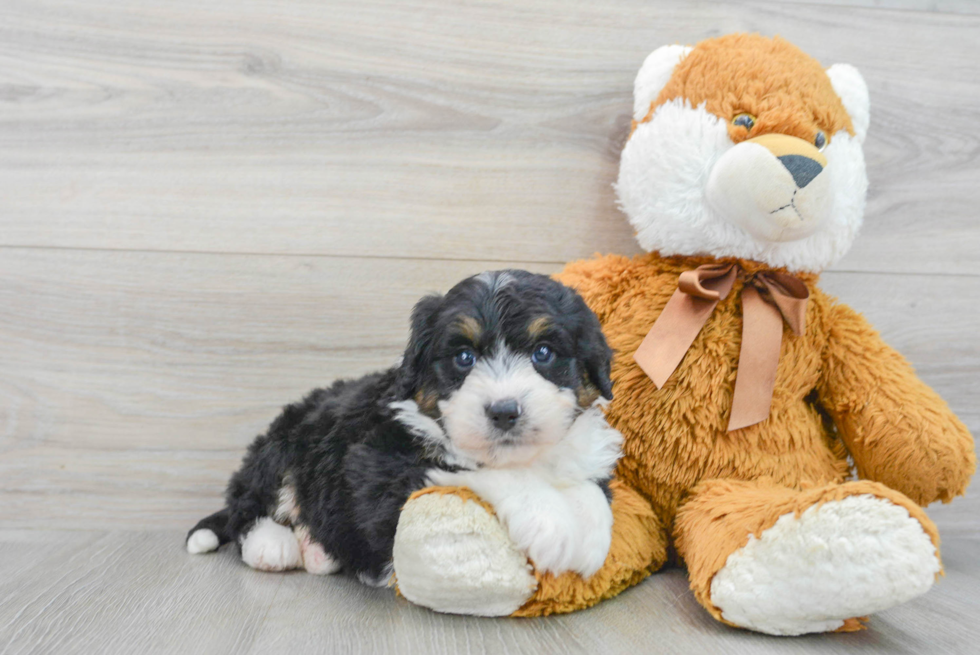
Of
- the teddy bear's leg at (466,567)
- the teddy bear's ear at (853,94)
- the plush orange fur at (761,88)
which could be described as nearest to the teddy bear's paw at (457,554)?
the teddy bear's leg at (466,567)

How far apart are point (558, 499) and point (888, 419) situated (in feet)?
2.47

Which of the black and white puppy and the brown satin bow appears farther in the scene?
the brown satin bow

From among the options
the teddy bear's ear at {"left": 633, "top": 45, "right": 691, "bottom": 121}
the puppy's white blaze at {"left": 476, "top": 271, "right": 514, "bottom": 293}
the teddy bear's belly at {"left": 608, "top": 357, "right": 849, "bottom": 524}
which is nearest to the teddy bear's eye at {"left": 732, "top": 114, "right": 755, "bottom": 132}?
the teddy bear's ear at {"left": 633, "top": 45, "right": 691, "bottom": 121}

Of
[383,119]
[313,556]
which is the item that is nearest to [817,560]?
[313,556]

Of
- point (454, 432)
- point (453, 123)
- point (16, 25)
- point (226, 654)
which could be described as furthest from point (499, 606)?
point (16, 25)

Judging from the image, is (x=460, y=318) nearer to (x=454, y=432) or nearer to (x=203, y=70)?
(x=454, y=432)

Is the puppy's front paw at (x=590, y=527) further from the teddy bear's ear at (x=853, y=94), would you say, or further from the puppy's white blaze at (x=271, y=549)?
the teddy bear's ear at (x=853, y=94)

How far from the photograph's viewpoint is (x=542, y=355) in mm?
1267

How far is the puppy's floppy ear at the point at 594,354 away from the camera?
132cm

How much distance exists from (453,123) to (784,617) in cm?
136

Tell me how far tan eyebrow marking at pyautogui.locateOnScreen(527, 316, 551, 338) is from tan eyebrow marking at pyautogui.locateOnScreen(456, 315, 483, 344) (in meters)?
0.09

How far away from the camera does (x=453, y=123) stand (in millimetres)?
1897

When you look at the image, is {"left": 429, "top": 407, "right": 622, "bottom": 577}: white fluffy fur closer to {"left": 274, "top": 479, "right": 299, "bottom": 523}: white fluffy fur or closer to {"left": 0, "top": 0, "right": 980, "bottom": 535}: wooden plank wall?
{"left": 274, "top": 479, "right": 299, "bottom": 523}: white fluffy fur

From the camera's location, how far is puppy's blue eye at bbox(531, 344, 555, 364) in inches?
49.6
